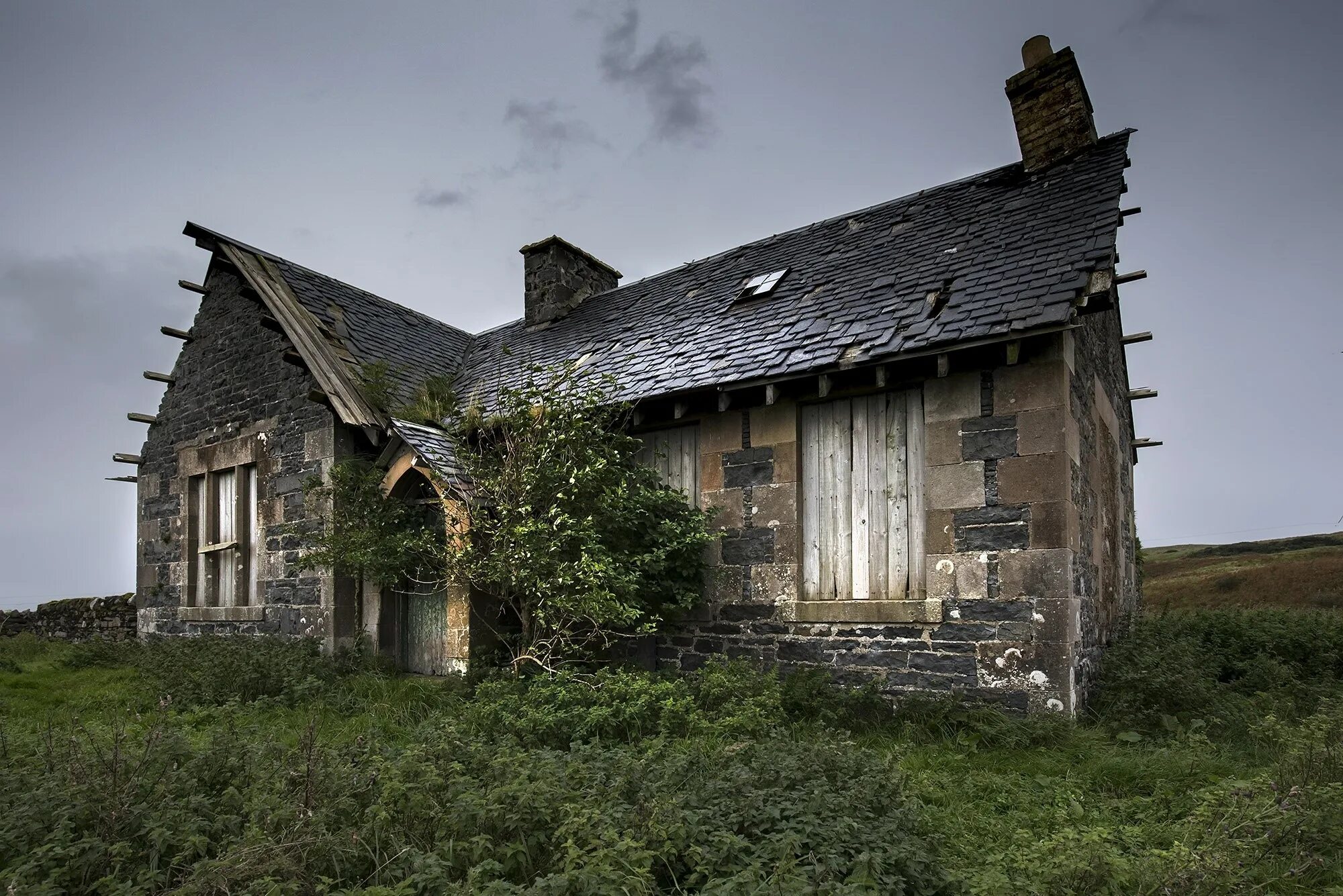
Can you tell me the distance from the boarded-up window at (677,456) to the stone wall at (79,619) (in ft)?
34.3

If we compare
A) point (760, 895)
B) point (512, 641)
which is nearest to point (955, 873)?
point (760, 895)

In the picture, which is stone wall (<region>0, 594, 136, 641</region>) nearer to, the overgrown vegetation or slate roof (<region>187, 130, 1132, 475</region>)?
slate roof (<region>187, 130, 1132, 475</region>)

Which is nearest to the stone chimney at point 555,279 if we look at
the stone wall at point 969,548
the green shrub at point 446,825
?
the stone wall at point 969,548

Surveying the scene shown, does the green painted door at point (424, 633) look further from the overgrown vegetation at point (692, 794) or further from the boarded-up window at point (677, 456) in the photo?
the boarded-up window at point (677, 456)

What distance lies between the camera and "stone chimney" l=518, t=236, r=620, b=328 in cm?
1420

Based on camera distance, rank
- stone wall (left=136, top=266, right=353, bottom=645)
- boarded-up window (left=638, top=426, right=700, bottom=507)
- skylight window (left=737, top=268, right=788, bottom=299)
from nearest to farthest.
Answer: boarded-up window (left=638, top=426, right=700, bottom=507), skylight window (left=737, top=268, right=788, bottom=299), stone wall (left=136, top=266, right=353, bottom=645)

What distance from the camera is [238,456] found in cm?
1169

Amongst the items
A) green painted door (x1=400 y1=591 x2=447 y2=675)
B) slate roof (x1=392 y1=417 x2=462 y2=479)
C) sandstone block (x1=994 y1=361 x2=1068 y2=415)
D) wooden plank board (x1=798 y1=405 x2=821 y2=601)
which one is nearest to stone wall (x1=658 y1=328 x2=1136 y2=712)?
sandstone block (x1=994 y1=361 x2=1068 y2=415)

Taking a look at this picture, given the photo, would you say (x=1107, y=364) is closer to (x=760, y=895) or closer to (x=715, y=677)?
(x=715, y=677)

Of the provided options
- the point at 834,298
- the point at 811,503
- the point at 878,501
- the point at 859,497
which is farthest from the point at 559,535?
the point at 834,298

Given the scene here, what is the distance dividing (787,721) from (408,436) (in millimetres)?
5023

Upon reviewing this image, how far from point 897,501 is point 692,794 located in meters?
4.32

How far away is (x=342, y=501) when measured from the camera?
978 centimetres

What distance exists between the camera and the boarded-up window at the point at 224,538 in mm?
11656
